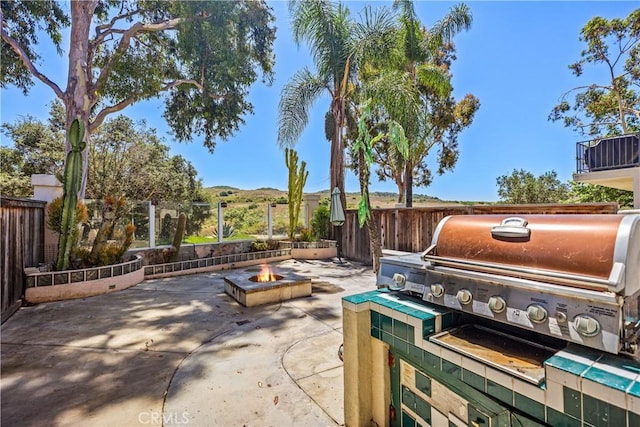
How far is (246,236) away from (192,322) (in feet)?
19.2

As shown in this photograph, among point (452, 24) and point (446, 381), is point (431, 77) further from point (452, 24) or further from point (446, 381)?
point (446, 381)

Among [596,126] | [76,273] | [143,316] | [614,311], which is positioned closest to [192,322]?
[143,316]

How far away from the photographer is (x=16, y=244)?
17.2 ft

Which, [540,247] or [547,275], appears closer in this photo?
[547,275]

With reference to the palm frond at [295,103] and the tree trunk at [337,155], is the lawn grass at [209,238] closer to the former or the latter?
the palm frond at [295,103]

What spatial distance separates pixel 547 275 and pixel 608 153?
1138cm

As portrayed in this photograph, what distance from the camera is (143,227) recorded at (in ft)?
26.0

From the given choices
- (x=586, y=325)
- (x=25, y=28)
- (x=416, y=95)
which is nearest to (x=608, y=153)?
(x=416, y=95)

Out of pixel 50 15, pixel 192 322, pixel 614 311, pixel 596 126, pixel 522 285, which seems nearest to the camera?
pixel 614 311

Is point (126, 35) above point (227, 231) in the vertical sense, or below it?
above

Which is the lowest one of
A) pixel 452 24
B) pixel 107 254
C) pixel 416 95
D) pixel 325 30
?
pixel 107 254

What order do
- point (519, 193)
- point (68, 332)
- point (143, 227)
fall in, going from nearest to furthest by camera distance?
point (68, 332) → point (143, 227) → point (519, 193)

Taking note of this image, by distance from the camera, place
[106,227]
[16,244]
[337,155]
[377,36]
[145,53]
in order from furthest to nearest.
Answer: [337,155] < [145,53] < [377,36] < [106,227] < [16,244]

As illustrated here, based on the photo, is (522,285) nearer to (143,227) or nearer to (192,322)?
(192,322)
